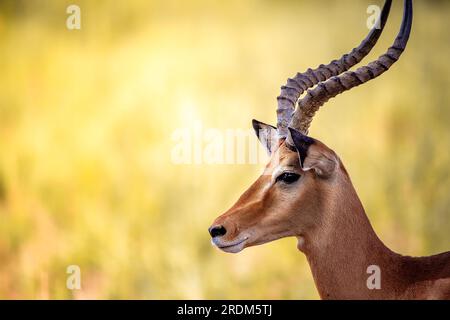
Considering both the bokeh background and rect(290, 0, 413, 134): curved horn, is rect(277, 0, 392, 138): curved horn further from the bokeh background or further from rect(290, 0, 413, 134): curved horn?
the bokeh background

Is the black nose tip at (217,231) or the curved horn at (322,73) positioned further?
the curved horn at (322,73)

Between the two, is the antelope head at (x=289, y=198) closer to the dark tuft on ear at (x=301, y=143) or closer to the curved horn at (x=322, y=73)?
the dark tuft on ear at (x=301, y=143)

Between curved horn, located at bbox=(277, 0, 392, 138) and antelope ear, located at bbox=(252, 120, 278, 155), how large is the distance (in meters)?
0.11

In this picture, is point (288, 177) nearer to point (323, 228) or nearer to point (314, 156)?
point (314, 156)

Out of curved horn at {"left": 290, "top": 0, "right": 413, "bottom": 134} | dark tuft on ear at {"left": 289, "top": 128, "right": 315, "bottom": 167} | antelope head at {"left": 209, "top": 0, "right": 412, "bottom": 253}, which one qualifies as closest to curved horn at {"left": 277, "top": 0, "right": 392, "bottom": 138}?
curved horn at {"left": 290, "top": 0, "right": 413, "bottom": 134}

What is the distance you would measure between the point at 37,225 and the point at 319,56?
5.50 m

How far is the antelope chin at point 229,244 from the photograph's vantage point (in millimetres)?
7043

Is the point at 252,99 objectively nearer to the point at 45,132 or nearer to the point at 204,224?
→ the point at 204,224

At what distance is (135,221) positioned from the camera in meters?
16.4

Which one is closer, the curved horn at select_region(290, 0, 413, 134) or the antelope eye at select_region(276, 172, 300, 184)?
the antelope eye at select_region(276, 172, 300, 184)

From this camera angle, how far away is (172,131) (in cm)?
1695

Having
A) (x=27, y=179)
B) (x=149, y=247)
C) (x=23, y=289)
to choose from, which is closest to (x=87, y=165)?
(x=27, y=179)

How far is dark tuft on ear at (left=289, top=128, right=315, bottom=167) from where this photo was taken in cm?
697

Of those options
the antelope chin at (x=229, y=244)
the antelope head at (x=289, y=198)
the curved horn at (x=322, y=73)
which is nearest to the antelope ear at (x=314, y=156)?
the antelope head at (x=289, y=198)
